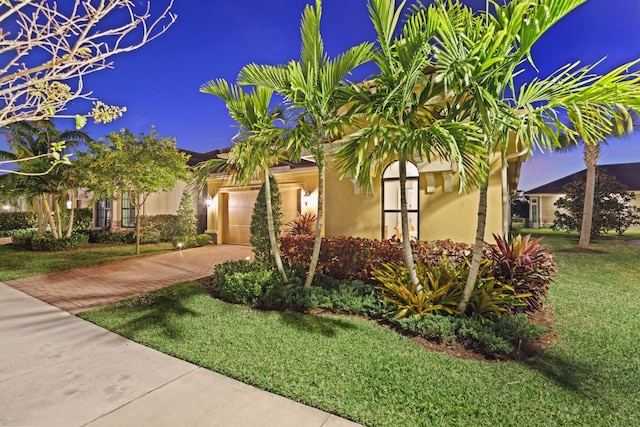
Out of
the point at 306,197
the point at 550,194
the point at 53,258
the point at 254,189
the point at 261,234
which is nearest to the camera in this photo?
the point at 261,234

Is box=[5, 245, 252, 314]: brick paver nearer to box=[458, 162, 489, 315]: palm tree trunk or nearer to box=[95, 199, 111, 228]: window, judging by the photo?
box=[458, 162, 489, 315]: palm tree trunk

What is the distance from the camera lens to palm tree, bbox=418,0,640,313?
356 cm

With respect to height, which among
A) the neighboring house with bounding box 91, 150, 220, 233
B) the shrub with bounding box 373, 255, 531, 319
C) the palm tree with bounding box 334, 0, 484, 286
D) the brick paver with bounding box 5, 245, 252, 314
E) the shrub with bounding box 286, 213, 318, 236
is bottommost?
the brick paver with bounding box 5, 245, 252, 314

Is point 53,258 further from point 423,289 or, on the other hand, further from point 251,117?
point 423,289

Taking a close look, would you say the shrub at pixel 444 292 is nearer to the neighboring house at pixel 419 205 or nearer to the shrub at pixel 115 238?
the neighboring house at pixel 419 205

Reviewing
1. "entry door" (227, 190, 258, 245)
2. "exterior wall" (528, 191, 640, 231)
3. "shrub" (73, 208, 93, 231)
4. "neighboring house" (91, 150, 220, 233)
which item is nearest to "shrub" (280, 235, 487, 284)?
"entry door" (227, 190, 258, 245)

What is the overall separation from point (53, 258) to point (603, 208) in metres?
27.4

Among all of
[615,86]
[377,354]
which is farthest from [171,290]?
[615,86]

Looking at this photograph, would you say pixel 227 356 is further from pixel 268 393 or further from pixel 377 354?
pixel 377 354

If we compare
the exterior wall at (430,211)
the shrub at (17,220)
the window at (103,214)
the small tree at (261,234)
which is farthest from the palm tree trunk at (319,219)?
the shrub at (17,220)

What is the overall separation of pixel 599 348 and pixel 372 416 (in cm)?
363

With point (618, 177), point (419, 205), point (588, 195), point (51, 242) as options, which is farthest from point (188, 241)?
point (618, 177)

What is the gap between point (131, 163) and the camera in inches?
446

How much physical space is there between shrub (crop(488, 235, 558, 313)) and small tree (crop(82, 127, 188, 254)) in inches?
442
